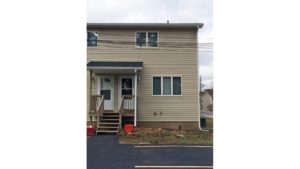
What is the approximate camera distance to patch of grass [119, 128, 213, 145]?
8328mm

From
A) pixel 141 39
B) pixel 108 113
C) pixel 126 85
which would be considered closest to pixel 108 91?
pixel 126 85

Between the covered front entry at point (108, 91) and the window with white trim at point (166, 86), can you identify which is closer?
the window with white trim at point (166, 86)

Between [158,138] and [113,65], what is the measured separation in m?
3.68

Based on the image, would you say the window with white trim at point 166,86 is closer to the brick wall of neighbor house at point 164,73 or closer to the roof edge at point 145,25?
the brick wall of neighbor house at point 164,73

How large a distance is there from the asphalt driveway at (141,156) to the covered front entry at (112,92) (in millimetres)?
2936

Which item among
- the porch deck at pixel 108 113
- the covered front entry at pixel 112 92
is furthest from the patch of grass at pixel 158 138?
the covered front entry at pixel 112 92

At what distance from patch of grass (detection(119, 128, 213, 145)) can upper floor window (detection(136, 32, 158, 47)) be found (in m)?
3.70

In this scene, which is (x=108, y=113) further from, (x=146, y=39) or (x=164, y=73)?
(x=146, y=39)

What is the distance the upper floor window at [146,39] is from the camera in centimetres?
1182

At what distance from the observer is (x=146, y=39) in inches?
468
